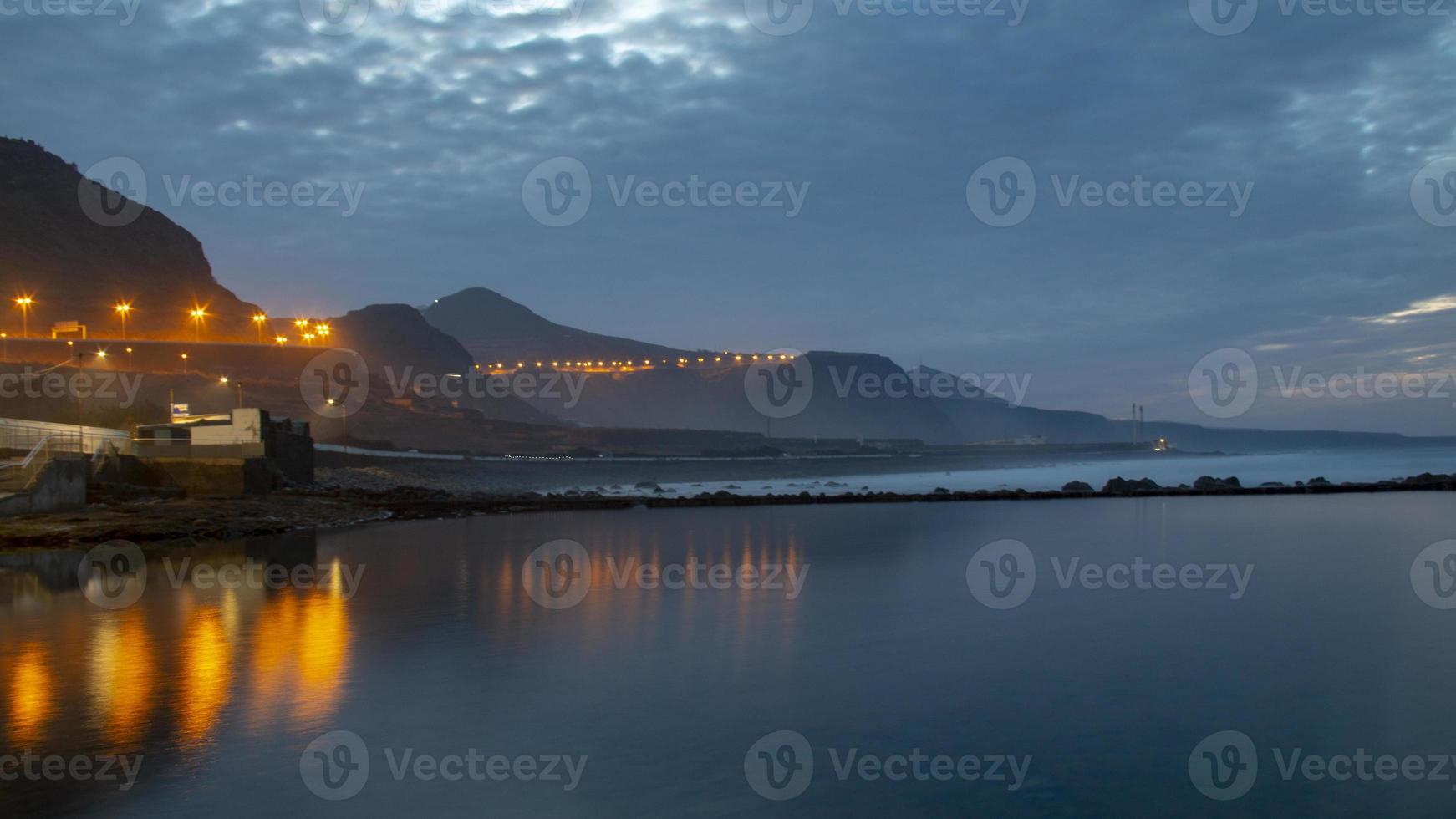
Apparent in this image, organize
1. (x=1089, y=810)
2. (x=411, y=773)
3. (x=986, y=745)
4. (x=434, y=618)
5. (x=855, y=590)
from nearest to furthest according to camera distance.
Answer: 1. (x=1089, y=810)
2. (x=411, y=773)
3. (x=986, y=745)
4. (x=434, y=618)
5. (x=855, y=590)

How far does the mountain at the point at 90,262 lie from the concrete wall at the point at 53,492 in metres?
74.6

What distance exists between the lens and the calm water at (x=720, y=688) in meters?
7.60

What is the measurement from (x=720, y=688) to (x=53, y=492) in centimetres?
2485

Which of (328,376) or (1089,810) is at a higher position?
(328,376)

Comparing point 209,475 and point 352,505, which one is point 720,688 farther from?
point 209,475

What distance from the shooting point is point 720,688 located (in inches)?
428

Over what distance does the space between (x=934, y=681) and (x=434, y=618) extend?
755 cm

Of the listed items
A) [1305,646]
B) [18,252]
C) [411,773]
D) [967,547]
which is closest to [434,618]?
[411,773]

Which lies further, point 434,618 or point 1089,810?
point 434,618

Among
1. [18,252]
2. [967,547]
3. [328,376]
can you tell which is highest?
[18,252]

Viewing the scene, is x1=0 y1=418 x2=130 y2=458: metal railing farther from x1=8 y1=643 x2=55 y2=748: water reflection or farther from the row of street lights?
the row of street lights

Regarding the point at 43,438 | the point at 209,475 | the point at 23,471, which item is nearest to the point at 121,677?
the point at 23,471

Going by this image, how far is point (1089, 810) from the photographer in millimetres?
7293

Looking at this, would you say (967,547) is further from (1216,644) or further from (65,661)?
(65,661)
